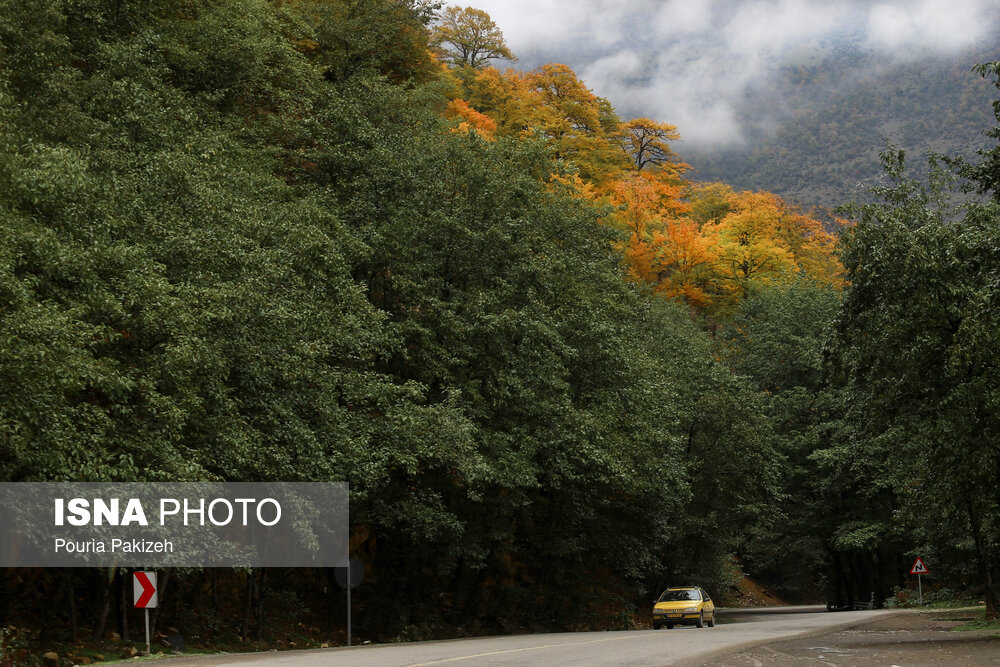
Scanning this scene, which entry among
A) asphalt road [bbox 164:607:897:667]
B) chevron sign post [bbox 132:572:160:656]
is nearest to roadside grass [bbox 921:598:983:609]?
asphalt road [bbox 164:607:897:667]

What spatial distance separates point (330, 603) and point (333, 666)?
1522 cm

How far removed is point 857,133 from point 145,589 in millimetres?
162457

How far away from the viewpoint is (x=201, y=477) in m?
15.6

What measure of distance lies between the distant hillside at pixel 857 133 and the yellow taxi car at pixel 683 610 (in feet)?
334

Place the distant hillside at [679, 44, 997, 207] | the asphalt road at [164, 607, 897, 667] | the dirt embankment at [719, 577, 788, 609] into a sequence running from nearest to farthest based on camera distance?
the asphalt road at [164, 607, 897, 667]
the dirt embankment at [719, 577, 788, 609]
the distant hillside at [679, 44, 997, 207]

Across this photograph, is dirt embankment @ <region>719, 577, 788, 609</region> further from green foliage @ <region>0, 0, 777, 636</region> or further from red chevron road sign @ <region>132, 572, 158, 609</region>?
red chevron road sign @ <region>132, 572, 158, 609</region>

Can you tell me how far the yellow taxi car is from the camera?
1173 inches

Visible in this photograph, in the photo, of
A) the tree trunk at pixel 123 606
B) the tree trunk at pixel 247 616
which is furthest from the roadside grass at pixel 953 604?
the tree trunk at pixel 123 606

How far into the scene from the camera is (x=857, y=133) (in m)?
161

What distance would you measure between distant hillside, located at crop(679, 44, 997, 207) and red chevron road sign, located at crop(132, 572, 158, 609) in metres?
119

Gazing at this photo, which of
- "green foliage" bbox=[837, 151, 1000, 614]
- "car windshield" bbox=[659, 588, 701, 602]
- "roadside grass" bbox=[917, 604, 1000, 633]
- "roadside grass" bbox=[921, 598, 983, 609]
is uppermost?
"green foliage" bbox=[837, 151, 1000, 614]

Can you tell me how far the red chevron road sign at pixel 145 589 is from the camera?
1622 cm

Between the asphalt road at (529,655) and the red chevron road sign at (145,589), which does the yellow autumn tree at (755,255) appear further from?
the red chevron road sign at (145,589)

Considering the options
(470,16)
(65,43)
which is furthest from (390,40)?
(470,16)
